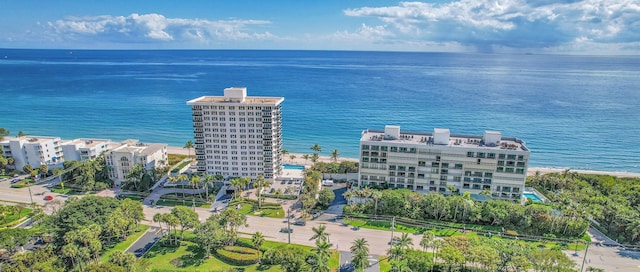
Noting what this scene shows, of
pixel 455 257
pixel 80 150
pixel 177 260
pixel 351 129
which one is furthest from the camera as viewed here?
pixel 351 129

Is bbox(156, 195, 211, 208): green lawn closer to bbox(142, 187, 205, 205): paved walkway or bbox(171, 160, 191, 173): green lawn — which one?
bbox(142, 187, 205, 205): paved walkway

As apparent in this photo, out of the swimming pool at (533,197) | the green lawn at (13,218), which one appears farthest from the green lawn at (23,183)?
the swimming pool at (533,197)

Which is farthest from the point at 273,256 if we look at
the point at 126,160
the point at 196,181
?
the point at 126,160

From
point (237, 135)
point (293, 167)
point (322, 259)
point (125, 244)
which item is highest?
point (237, 135)

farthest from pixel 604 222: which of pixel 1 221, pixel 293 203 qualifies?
pixel 1 221

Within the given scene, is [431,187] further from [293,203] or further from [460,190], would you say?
[293,203]

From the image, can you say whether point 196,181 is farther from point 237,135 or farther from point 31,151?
point 31,151

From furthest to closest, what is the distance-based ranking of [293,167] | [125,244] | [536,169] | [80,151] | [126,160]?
1. [536,169]
2. [293,167]
3. [80,151]
4. [126,160]
5. [125,244]
